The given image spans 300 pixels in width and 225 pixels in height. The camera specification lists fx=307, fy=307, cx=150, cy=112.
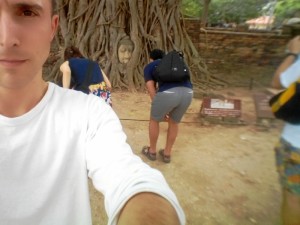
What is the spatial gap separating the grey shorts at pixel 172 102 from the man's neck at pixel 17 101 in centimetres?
212

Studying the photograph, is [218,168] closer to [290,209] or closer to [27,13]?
[290,209]

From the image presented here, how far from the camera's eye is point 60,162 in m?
0.96

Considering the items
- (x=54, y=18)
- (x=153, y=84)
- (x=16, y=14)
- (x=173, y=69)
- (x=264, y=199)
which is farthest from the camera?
(x=153, y=84)

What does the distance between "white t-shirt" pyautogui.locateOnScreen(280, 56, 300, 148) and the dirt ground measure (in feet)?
3.45

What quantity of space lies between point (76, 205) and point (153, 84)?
2.42 meters

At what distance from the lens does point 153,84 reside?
331 centimetres

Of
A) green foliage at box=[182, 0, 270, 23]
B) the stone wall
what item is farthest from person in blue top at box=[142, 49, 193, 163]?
green foliage at box=[182, 0, 270, 23]

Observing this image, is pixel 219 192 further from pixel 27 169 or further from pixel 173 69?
pixel 27 169

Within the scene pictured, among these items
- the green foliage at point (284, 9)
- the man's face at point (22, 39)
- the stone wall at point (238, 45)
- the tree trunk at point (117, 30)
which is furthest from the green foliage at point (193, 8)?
the man's face at point (22, 39)

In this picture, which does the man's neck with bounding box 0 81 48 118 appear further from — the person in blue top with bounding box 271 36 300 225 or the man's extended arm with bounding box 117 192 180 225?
the person in blue top with bounding box 271 36 300 225

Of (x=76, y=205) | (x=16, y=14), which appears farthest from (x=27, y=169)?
(x=16, y=14)

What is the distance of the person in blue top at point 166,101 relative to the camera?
10.0 ft

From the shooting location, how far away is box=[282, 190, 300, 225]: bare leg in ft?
5.71

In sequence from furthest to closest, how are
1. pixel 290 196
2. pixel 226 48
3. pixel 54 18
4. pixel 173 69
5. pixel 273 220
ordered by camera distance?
pixel 226 48 → pixel 173 69 → pixel 273 220 → pixel 290 196 → pixel 54 18
